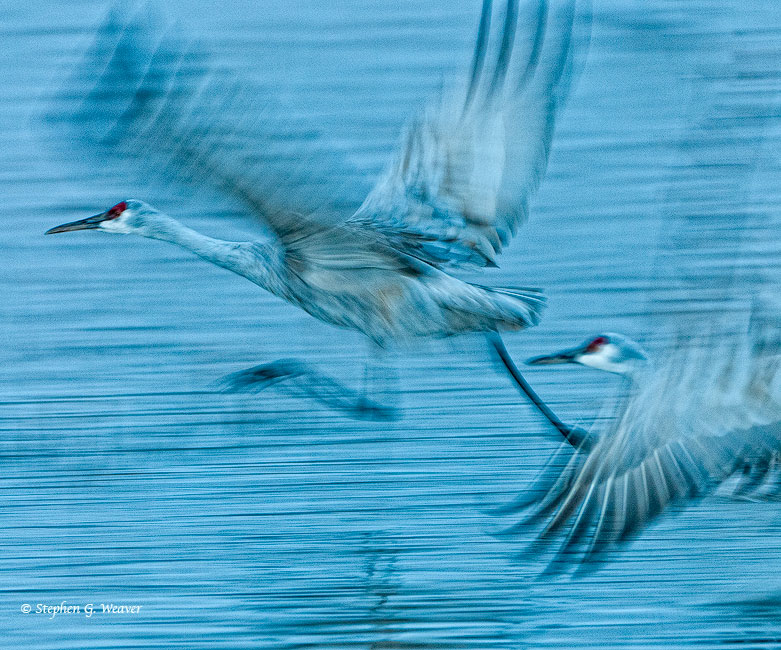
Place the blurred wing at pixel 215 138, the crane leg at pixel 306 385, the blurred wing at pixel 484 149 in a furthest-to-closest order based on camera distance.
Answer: the crane leg at pixel 306 385, the blurred wing at pixel 484 149, the blurred wing at pixel 215 138

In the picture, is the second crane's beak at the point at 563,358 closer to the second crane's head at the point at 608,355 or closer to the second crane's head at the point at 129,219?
the second crane's head at the point at 608,355

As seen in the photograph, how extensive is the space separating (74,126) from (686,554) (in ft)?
4.14

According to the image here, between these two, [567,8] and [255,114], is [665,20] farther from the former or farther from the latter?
[255,114]

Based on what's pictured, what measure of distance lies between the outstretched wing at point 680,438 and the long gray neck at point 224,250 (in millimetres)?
628

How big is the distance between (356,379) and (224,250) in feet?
1.03

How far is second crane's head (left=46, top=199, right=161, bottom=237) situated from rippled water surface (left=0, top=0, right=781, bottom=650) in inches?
1.7

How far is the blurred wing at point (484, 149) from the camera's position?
160 centimetres

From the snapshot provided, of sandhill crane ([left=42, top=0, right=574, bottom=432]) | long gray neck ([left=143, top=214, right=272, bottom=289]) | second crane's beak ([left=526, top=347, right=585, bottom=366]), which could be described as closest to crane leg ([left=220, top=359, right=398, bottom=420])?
sandhill crane ([left=42, top=0, right=574, bottom=432])

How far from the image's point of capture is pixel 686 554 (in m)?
1.69

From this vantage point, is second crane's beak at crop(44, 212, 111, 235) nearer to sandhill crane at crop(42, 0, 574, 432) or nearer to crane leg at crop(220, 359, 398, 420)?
sandhill crane at crop(42, 0, 574, 432)

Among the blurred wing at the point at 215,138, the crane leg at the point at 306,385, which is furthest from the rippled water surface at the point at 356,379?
the blurred wing at the point at 215,138

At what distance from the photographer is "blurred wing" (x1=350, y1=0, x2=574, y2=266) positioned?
160cm

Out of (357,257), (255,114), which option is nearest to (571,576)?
(357,257)

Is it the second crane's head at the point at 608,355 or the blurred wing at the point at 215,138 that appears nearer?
the blurred wing at the point at 215,138
